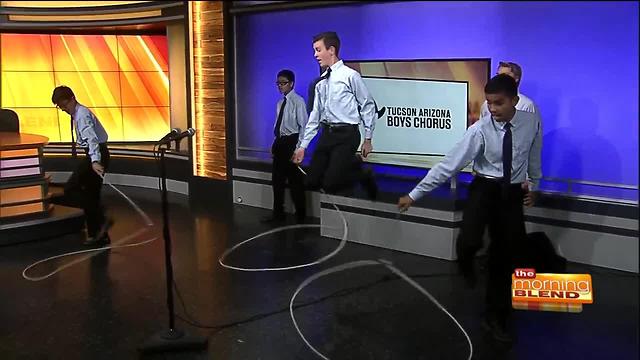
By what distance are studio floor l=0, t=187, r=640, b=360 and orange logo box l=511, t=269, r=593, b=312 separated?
0.07m

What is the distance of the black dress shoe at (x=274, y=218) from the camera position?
2095 mm

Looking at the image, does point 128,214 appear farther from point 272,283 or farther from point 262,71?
point 262,71

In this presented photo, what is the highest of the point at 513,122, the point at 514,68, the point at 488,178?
the point at 514,68

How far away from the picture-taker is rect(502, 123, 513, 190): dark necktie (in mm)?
1253

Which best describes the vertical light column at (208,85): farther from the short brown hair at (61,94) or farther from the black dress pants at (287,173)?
the short brown hair at (61,94)

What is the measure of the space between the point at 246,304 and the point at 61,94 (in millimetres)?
973

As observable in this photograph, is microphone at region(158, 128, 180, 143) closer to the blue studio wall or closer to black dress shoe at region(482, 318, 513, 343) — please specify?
the blue studio wall

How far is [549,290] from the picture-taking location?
4.43ft

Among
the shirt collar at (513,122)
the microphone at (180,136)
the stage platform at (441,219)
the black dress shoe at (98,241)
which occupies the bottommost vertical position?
the black dress shoe at (98,241)

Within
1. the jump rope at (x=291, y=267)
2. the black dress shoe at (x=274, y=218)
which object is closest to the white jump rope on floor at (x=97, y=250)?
the jump rope at (x=291, y=267)

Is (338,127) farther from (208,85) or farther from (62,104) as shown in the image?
(62,104)

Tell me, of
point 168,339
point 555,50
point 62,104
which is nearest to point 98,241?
point 62,104

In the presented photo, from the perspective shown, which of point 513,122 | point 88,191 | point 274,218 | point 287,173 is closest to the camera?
point 513,122

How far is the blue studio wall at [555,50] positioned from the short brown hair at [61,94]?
96 cm
